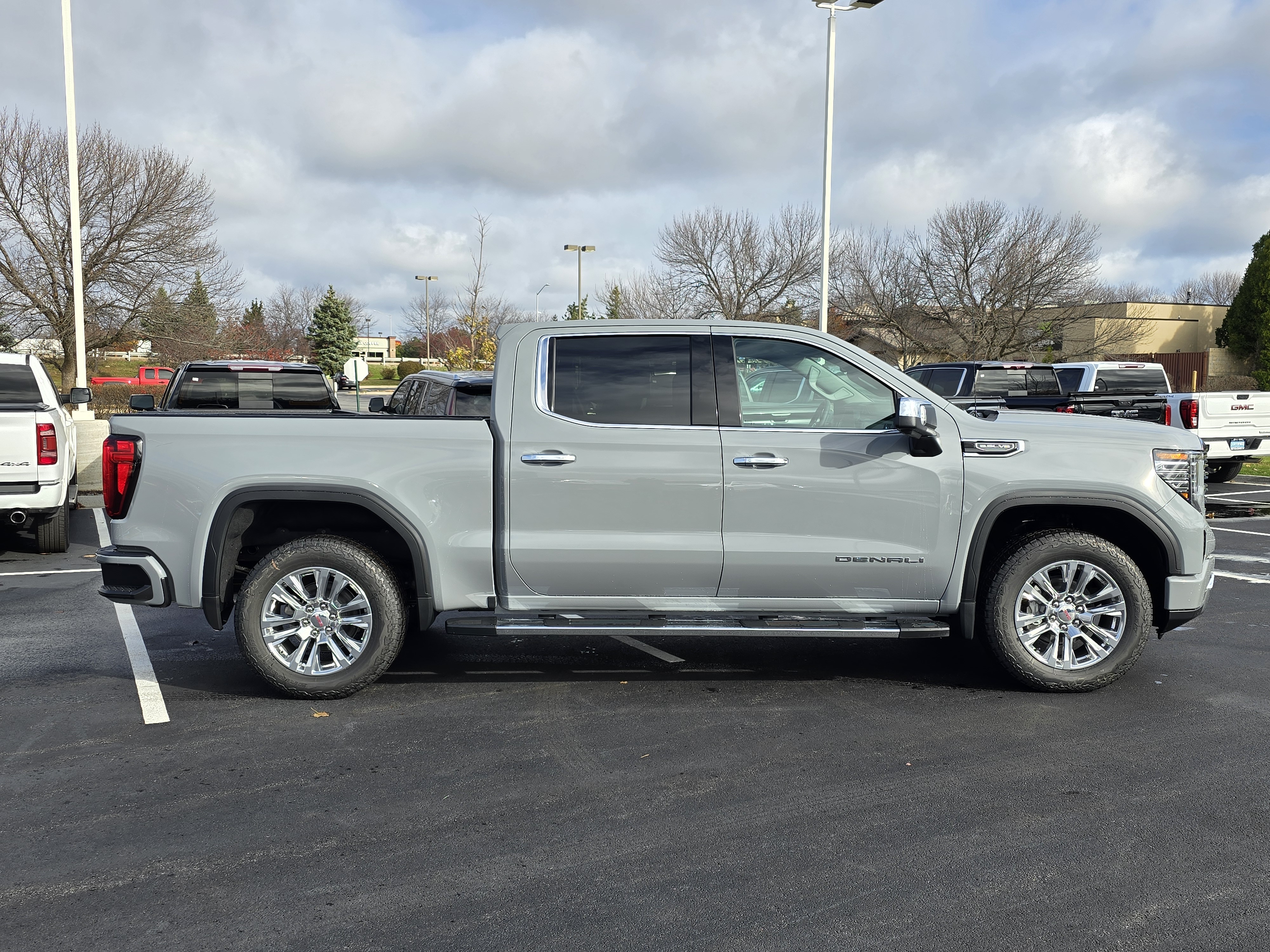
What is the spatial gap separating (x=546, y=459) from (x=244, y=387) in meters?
7.23

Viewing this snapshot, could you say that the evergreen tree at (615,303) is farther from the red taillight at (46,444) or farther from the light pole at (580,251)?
the red taillight at (46,444)

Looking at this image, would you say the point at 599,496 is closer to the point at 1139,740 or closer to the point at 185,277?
the point at 1139,740

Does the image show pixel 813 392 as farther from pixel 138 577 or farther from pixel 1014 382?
pixel 1014 382

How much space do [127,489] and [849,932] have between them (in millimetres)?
4137

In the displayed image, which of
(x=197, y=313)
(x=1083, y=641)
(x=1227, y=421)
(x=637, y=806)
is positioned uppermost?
(x=197, y=313)

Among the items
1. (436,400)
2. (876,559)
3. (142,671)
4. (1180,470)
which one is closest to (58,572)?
(436,400)

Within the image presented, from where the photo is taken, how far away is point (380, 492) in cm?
526

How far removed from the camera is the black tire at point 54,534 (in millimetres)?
9961

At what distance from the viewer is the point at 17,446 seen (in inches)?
354

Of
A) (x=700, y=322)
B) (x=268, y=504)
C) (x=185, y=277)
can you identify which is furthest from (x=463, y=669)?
(x=185, y=277)

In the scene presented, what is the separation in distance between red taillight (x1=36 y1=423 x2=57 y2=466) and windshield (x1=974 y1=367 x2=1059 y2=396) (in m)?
13.0

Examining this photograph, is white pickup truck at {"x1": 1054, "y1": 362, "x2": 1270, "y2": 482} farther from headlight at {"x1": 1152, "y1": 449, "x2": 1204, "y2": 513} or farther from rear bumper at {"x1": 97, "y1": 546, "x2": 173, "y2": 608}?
rear bumper at {"x1": 97, "y1": 546, "x2": 173, "y2": 608}

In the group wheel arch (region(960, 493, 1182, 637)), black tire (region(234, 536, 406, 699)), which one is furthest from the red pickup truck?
wheel arch (region(960, 493, 1182, 637))

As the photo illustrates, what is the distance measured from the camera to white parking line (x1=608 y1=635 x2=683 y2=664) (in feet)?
20.6
